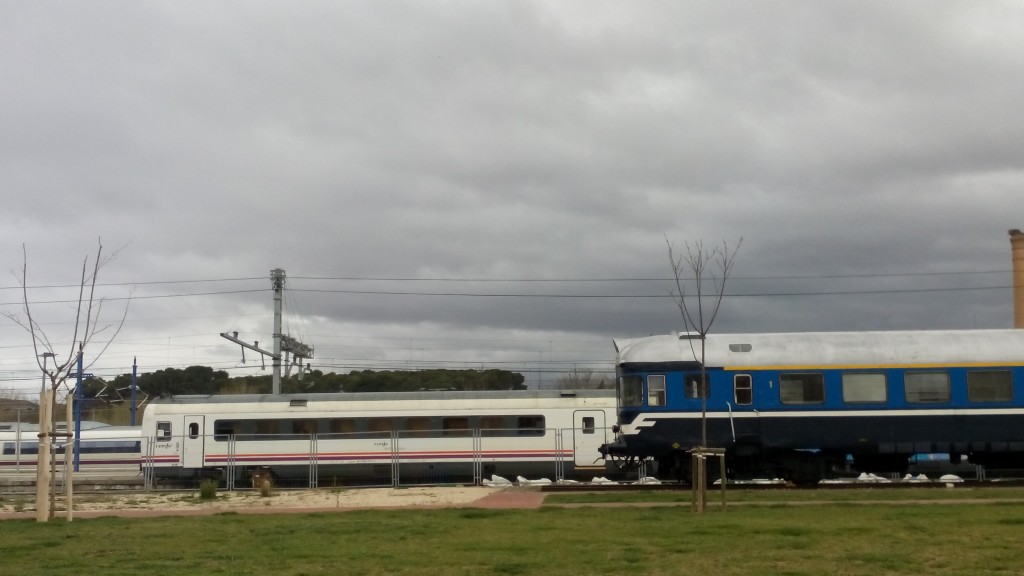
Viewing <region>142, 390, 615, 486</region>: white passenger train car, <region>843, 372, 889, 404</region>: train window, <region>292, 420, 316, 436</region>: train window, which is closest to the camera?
<region>843, 372, 889, 404</region>: train window

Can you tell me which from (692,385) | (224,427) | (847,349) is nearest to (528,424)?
(692,385)

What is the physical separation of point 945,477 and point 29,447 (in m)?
29.1

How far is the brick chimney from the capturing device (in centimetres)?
4206

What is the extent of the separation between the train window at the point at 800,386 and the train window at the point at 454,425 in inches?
432

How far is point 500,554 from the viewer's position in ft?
37.9

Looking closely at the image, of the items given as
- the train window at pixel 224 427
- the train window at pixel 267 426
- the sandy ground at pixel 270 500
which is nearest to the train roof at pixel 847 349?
the sandy ground at pixel 270 500

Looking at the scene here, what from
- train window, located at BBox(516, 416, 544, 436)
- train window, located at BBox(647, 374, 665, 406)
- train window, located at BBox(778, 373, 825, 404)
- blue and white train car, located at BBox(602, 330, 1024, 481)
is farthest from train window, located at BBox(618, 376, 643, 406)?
train window, located at BBox(516, 416, 544, 436)

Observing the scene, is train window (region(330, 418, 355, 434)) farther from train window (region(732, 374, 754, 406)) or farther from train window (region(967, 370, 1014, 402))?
train window (region(967, 370, 1014, 402))

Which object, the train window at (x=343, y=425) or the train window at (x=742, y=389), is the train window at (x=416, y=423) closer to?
the train window at (x=343, y=425)

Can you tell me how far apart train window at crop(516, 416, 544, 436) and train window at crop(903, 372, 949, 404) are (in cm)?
1124

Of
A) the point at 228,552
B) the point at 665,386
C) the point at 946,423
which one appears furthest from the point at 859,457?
the point at 228,552

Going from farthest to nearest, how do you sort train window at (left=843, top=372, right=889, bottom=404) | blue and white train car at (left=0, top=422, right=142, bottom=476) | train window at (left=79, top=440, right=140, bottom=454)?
train window at (left=79, top=440, right=140, bottom=454), blue and white train car at (left=0, top=422, right=142, bottom=476), train window at (left=843, top=372, right=889, bottom=404)

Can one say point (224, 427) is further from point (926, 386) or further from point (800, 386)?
point (926, 386)

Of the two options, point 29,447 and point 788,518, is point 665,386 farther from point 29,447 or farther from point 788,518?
point 29,447
